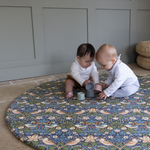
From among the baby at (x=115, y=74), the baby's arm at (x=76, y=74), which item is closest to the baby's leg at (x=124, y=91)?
the baby at (x=115, y=74)

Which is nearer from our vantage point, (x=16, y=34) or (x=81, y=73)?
(x=81, y=73)

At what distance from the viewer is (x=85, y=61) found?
5.01ft

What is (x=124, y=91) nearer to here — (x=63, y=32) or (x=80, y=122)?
(x=80, y=122)

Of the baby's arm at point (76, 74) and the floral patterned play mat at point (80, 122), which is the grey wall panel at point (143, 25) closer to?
the floral patterned play mat at point (80, 122)

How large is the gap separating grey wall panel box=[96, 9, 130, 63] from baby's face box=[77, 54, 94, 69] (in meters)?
0.99

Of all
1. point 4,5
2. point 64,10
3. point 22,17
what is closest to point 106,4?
point 64,10

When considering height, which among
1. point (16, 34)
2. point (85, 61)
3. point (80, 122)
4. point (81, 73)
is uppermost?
point (16, 34)

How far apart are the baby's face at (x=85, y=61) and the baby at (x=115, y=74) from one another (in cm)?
13

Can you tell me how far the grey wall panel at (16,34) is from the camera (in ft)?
6.39

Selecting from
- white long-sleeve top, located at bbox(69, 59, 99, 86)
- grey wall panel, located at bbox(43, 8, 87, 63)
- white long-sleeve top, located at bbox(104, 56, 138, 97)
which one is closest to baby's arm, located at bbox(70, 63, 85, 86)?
white long-sleeve top, located at bbox(69, 59, 99, 86)

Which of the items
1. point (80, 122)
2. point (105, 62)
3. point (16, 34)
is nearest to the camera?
point (80, 122)

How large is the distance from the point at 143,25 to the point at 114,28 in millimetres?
522

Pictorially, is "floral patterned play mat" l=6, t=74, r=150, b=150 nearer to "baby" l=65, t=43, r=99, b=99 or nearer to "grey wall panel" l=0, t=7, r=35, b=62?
"baby" l=65, t=43, r=99, b=99

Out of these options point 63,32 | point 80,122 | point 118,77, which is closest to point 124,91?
point 118,77
